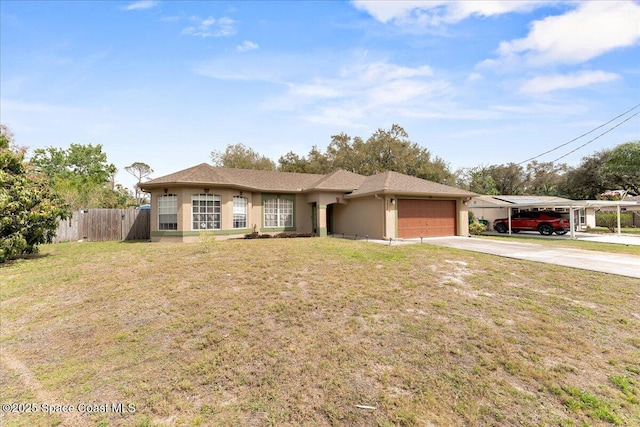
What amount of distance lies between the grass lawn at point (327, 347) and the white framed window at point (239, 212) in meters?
8.47

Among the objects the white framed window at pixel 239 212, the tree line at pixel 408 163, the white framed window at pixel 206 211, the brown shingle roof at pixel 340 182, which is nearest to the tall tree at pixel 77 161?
the tree line at pixel 408 163

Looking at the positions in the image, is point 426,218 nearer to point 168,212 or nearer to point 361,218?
point 361,218

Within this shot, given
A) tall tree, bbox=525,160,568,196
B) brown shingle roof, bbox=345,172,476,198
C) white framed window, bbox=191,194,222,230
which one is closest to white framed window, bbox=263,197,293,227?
white framed window, bbox=191,194,222,230

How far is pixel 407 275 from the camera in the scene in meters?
7.45

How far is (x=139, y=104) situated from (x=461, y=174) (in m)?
51.2

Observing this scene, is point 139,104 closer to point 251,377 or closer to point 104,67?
point 104,67

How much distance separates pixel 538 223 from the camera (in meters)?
19.9

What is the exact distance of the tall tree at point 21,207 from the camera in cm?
966

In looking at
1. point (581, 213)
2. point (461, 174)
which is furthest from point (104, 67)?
point (461, 174)

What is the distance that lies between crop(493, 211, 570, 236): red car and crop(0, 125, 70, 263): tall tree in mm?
26432

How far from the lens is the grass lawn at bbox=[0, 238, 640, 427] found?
3.21m

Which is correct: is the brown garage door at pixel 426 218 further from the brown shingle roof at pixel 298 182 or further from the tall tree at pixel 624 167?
the tall tree at pixel 624 167

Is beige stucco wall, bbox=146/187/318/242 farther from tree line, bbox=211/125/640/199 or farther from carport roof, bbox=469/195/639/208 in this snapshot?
tree line, bbox=211/125/640/199

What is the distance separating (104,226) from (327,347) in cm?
1780
